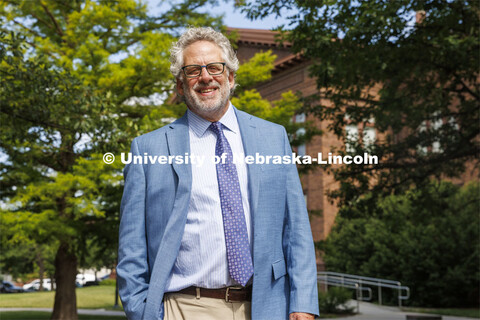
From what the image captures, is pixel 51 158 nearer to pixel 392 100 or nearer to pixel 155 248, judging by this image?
pixel 392 100

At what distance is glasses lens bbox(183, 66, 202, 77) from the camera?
9.34 feet

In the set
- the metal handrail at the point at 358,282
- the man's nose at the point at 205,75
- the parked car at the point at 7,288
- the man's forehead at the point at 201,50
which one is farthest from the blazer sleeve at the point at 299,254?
the parked car at the point at 7,288

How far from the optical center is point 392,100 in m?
12.6

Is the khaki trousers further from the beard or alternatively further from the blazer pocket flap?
the beard

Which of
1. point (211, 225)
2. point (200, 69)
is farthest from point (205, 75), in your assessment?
point (211, 225)

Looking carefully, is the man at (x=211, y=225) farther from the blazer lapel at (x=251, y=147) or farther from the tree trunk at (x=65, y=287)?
the tree trunk at (x=65, y=287)

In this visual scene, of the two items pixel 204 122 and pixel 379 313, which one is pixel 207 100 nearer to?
pixel 204 122

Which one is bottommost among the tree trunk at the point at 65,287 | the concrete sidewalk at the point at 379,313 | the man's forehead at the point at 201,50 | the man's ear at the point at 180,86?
the concrete sidewalk at the point at 379,313

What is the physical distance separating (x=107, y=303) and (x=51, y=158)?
20062 mm

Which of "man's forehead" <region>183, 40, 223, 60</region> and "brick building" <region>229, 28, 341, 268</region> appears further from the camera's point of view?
"brick building" <region>229, 28, 341, 268</region>

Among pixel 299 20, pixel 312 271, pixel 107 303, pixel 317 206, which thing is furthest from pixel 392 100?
pixel 107 303

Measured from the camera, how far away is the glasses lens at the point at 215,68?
9.36 feet

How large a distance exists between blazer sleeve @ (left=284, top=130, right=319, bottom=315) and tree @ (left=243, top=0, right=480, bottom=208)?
23.1ft

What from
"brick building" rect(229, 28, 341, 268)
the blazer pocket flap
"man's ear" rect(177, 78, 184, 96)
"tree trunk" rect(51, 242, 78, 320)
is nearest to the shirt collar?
"man's ear" rect(177, 78, 184, 96)
